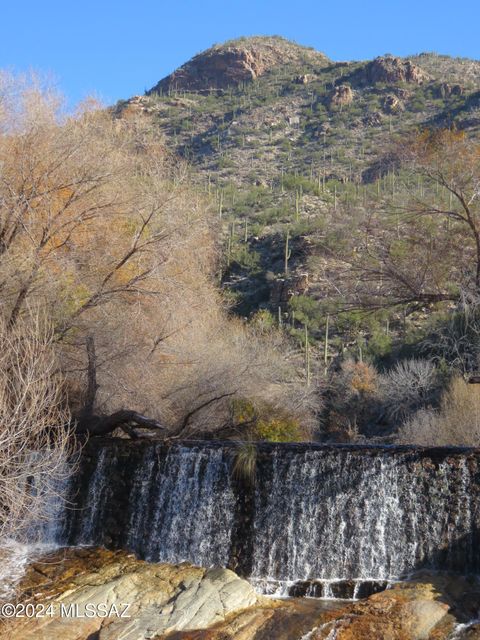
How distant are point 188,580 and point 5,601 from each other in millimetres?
2161

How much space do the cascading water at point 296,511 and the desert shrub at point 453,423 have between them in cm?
547

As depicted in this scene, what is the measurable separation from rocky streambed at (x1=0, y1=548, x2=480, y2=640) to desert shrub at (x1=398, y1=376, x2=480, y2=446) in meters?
7.26

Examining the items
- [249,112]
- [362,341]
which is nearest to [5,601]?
[362,341]

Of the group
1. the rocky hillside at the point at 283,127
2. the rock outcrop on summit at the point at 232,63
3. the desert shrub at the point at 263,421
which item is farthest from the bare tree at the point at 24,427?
the rock outcrop on summit at the point at 232,63

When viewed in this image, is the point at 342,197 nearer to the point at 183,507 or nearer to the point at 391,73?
the point at 391,73

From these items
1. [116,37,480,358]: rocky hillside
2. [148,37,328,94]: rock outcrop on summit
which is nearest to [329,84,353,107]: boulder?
[116,37,480,358]: rocky hillside

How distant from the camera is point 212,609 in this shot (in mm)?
8281

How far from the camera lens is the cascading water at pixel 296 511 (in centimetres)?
948

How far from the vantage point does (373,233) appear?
7.63 m

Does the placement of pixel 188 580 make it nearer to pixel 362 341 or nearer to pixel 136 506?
pixel 136 506

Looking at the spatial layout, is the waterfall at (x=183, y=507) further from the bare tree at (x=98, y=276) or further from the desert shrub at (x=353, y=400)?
the desert shrub at (x=353, y=400)

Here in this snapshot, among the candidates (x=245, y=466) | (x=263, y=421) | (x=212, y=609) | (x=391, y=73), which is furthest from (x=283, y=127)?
(x=212, y=609)

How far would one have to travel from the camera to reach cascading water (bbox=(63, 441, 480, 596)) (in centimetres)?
948

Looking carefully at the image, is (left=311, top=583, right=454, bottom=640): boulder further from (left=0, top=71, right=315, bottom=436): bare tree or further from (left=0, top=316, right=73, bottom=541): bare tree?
(left=0, top=71, right=315, bottom=436): bare tree
